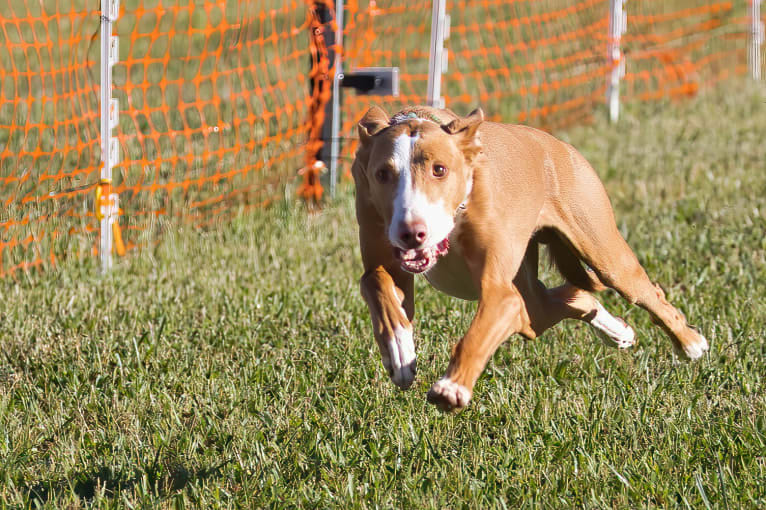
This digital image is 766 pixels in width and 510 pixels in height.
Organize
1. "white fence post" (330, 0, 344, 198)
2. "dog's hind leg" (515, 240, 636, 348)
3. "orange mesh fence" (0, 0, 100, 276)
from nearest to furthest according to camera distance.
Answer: "dog's hind leg" (515, 240, 636, 348), "orange mesh fence" (0, 0, 100, 276), "white fence post" (330, 0, 344, 198)

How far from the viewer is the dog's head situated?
2.99 meters

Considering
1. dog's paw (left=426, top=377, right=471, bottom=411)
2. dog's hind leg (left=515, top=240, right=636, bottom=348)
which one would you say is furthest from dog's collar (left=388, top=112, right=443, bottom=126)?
dog's hind leg (left=515, top=240, right=636, bottom=348)

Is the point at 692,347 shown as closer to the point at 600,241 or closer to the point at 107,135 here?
the point at 600,241

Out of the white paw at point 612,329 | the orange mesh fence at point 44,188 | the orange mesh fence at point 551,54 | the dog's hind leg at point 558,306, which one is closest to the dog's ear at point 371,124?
the dog's hind leg at point 558,306

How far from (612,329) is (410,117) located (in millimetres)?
1770

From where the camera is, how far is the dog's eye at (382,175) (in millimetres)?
3081

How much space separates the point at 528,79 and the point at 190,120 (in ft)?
11.3

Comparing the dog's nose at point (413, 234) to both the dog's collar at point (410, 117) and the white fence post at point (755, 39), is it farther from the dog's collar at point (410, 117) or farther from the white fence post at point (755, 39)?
the white fence post at point (755, 39)

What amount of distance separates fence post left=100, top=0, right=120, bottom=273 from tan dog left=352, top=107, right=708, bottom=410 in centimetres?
287

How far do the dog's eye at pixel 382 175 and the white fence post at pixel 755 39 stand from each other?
30.5ft

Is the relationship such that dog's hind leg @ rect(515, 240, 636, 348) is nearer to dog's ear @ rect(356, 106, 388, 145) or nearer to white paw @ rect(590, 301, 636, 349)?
white paw @ rect(590, 301, 636, 349)

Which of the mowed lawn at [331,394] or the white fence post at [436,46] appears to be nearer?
the mowed lawn at [331,394]

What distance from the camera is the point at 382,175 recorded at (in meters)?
3.09

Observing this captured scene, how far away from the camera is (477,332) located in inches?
121
